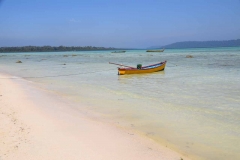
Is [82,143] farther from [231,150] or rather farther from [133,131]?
[231,150]

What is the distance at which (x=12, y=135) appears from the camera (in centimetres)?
430

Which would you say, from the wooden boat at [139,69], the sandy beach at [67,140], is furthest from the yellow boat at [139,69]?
the sandy beach at [67,140]

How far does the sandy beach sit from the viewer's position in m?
3.74

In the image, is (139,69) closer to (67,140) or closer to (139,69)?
(139,69)

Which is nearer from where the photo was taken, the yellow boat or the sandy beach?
the sandy beach

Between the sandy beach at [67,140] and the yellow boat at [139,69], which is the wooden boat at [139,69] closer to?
the yellow boat at [139,69]

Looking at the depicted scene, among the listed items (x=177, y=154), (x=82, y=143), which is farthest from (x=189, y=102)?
(x=82, y=143)

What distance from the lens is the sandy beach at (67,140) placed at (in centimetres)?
374

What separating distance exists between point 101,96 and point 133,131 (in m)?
4.47

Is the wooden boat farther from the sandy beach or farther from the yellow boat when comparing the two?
the sandy beach

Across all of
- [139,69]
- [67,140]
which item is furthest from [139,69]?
[67,140]

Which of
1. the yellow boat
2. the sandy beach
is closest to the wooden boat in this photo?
the yellow boat

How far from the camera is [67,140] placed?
14.2 ft

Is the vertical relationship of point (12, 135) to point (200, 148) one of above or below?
above
